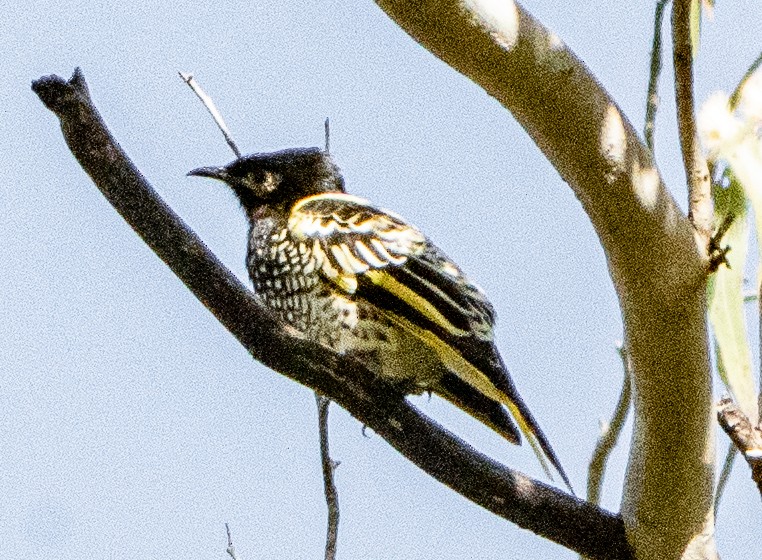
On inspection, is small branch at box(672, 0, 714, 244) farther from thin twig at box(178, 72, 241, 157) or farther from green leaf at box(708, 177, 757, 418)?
thin twig at box(178, 72, 241, 157)

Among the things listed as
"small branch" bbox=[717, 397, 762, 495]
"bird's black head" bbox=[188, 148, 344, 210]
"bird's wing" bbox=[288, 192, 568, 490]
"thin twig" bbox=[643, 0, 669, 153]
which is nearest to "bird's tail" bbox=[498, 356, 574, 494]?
"bird's wing" bbox=[288, 192, 568, 490]

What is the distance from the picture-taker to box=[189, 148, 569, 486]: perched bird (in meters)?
3.90

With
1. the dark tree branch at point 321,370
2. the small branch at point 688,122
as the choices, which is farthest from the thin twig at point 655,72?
the dark tree branch at point 321,370

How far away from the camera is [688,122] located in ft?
10.2

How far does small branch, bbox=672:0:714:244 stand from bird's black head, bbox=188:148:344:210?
95.7 inches

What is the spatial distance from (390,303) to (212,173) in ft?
5.21

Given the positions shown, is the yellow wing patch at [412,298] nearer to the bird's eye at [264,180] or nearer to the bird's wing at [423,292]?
the bird's wing at [423,292]

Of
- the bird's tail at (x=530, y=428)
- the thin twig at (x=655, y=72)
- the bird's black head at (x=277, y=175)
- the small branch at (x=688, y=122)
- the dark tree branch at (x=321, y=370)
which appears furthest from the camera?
the bird's black head at (x=277, y=175)

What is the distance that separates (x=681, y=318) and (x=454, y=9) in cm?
89

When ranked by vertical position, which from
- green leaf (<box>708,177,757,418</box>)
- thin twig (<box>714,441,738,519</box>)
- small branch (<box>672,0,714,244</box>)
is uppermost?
small branch (<box>672,0,714,244</box>)

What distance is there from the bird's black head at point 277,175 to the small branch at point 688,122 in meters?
2.43

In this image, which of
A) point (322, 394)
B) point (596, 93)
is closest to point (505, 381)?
point (322, 394)

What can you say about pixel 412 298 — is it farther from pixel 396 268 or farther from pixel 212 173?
pixel 212 173

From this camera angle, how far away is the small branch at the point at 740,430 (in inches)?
128
